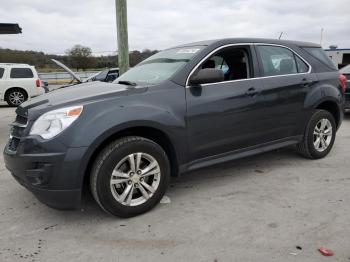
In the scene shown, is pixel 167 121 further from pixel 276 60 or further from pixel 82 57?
pixel 82 57

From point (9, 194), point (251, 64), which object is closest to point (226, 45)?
point (251, 64)

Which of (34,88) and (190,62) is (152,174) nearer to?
(190,62)

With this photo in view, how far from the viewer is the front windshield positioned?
3755 millimetres

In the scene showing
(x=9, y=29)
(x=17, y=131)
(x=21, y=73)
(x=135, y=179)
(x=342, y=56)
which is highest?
(x=9, y=29)

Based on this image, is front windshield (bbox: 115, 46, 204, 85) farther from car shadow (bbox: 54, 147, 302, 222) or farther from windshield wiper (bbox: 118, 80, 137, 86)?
car shadow (bbox: 54, 147, 302, 222)

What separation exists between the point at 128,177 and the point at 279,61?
2.52m

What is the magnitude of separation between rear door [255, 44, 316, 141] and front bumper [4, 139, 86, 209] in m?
2.34

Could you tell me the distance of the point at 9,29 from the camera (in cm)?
937

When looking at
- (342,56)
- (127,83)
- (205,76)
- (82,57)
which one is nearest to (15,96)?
(127,83)

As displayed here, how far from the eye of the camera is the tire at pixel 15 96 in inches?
535

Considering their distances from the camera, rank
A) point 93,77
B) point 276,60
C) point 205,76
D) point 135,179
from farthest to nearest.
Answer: point 93,77 < point 276,60 < point 205,76 < point 135,179

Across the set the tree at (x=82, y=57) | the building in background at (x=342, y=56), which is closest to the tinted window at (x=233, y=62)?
the building in background at (x=342, y=56)

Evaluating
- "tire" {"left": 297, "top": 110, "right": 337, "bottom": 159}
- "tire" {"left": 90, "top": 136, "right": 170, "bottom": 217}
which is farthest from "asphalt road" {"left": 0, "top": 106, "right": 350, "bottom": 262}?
"tire" {"left": 297, "top": 110, "right": 337, "bottom": 159}

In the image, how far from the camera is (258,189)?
3.93m
